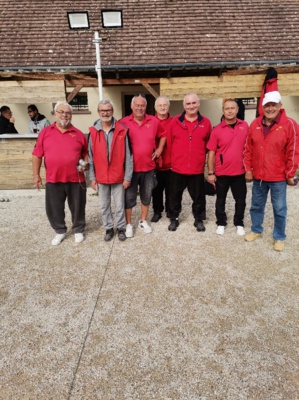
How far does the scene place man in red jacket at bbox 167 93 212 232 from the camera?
3.67 metres

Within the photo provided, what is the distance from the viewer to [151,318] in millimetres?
2477

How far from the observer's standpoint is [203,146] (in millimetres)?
3764

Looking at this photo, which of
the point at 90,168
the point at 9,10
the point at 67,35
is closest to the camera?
the point at 90,168

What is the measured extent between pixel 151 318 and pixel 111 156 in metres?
1.96

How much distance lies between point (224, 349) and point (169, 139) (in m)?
2.69

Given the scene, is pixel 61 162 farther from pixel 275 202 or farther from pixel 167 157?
pixel 275 202

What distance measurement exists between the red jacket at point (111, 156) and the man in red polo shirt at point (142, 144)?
199mm

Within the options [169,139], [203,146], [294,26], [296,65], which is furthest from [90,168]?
[294,26]

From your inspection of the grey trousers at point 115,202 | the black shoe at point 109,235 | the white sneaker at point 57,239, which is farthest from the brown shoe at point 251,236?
the white sneaker at point 57,239

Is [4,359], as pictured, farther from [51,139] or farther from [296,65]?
[296,65]

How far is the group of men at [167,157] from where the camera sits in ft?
10.8

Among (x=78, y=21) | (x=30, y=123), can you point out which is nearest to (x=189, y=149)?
(x=30, y=123)

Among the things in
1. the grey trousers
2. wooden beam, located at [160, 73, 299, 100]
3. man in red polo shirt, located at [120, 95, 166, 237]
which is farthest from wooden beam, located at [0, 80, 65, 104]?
the grey trousers

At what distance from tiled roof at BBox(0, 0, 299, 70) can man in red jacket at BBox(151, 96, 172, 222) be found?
4.23 meters
